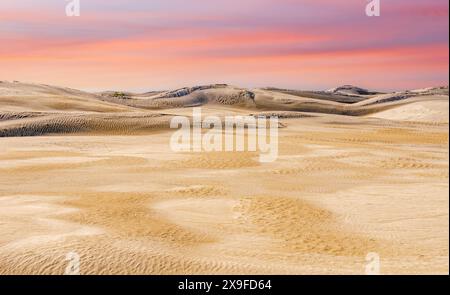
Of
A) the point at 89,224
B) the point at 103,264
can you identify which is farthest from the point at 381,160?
the point at 103,264

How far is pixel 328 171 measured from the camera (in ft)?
72.4

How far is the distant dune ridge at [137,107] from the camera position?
39.9 metres

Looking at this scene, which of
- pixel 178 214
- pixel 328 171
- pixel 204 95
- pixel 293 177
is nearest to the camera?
pixel 178 214

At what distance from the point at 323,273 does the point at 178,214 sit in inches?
221

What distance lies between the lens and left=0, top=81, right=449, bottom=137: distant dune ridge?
39.9 metres

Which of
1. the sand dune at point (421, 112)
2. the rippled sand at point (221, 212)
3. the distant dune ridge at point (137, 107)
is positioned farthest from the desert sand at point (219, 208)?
the sand dune at point (421, 112)

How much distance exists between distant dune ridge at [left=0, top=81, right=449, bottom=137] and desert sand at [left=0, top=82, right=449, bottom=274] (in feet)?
22.2

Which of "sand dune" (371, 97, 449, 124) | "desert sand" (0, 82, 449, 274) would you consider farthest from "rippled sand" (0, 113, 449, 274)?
"sand dune" (371, 97, 449, 124)

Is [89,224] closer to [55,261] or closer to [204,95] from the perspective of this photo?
[55,261]

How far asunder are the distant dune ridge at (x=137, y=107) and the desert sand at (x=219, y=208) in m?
6.77

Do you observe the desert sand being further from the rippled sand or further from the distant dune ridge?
the distant dune ridge

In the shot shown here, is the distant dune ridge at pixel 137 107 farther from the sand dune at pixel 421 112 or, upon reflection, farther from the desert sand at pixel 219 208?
the desert sand at pixel 219 208

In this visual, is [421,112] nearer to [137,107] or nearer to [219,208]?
[137,107]
